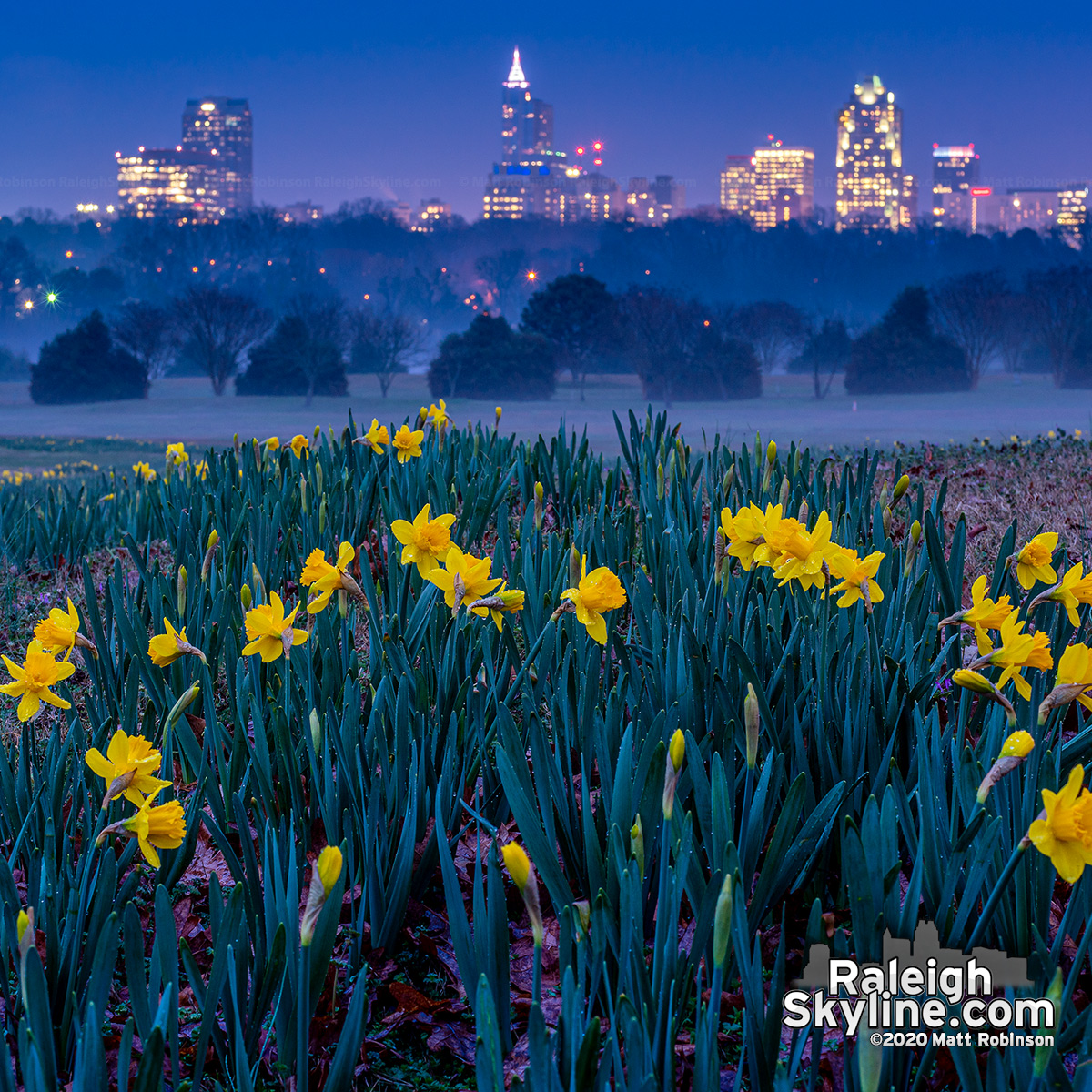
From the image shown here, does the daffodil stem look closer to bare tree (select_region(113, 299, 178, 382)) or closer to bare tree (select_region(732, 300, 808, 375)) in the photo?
bare tree (select_region(113, 299, 178, 382))

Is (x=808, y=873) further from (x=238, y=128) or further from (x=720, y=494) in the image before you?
(x=238, y=128)

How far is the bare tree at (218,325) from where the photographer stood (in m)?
34.3

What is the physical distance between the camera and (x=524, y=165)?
15250 centimetres

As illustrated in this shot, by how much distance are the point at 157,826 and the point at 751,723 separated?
819 mm

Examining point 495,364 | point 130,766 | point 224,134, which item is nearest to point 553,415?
point 495,364

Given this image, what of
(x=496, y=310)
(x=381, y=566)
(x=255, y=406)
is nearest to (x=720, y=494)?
(x=381, y=566)

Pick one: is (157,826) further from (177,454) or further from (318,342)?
(318,342)

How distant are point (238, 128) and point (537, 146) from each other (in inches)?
2205

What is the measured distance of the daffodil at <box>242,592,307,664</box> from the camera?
1658mm

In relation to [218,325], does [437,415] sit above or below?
below

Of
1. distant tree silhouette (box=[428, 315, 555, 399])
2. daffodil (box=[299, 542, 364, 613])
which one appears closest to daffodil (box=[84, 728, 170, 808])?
daffodil (box=[299, 542, 364, 613])

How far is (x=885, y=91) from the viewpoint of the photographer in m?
151

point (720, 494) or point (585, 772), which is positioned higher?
point (720, 494)

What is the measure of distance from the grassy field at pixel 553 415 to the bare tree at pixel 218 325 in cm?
147
